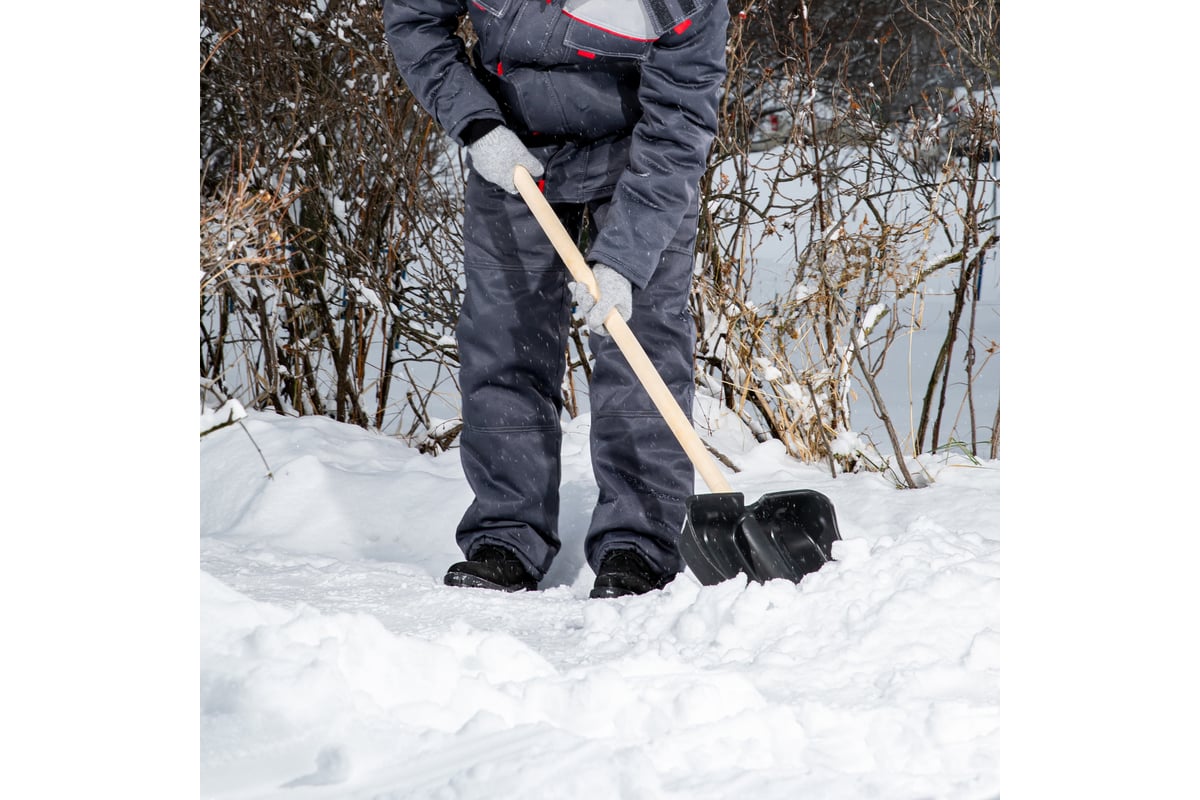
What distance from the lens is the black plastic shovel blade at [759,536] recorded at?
1.94 meters

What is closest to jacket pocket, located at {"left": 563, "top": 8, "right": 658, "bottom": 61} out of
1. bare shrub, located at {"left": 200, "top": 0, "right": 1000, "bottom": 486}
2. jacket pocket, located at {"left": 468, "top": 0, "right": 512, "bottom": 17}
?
jacket pocket, located at {"left": 468, "top": 0, "right": 512, "bottom": 17}

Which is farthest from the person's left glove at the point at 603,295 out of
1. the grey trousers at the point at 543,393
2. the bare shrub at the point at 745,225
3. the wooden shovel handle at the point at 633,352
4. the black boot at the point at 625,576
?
the bare shrub at the point at 745,225

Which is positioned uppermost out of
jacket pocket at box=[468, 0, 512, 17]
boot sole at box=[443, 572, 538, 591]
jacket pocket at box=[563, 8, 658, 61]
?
jacket pocket at box=[468, 0, 512, 17]

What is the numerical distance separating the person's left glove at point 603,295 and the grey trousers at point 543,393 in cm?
16

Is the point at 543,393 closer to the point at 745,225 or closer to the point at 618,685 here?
the point at 618,685

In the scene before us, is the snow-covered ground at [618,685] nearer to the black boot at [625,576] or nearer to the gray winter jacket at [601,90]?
the black boot at [625,576]

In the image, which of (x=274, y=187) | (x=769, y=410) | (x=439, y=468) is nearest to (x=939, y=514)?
(x=769, y=410)

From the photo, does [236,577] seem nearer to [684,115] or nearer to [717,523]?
[717,523]

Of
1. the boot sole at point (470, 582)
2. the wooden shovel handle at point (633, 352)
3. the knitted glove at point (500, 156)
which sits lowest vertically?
the boot sole at point (470, 582)

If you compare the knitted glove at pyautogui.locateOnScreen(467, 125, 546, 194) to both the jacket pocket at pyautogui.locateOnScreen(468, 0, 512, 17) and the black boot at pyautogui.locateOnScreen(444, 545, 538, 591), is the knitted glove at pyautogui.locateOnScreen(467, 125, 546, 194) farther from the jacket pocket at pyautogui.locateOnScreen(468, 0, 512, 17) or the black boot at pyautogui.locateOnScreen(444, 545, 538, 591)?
the black boot at pyautogui.locateOnScreen(444, 545, 538, 591)

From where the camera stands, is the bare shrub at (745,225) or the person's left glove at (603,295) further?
the bare shrub at (745,225)

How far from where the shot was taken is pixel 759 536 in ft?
6.38

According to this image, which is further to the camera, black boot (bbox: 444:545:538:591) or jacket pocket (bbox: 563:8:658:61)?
black boot (bbox: 444:545:538:591)

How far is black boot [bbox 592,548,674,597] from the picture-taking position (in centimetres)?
209
